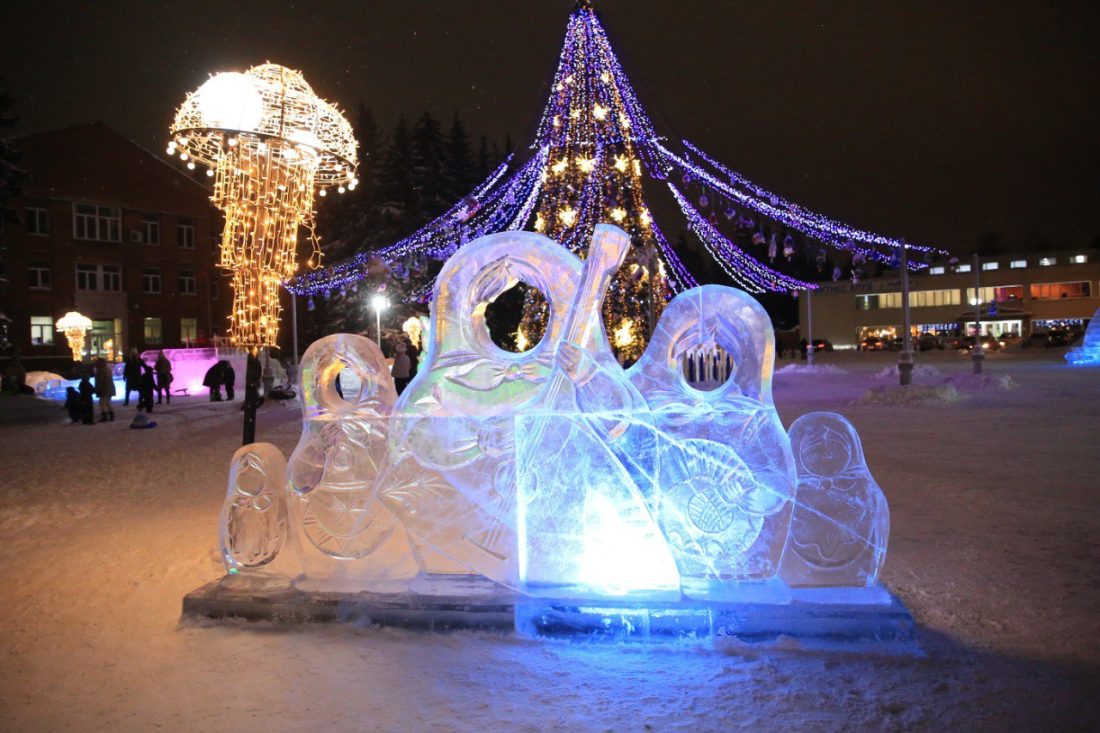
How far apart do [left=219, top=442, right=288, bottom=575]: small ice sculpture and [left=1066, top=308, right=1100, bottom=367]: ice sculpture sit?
102ft

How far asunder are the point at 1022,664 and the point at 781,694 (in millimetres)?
1333

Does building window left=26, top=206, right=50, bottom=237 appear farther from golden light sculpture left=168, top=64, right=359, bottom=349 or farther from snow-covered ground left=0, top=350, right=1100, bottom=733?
snow-covered ground left=0, top=350, right=1100, bottom=733

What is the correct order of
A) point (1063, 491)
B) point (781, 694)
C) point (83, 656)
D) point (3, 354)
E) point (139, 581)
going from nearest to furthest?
point (781, 694) < point (83, 656) < point (139, 581) < point (1063, 491) < point (3, 354)

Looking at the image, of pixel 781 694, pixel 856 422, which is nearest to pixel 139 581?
pixel 781 694

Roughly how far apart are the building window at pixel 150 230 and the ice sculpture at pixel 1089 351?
133 ft

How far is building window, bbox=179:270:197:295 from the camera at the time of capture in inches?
1466

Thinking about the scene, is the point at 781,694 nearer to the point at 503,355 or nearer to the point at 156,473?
the point at 503,355

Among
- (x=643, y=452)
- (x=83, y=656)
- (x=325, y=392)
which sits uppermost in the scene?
(x=325, y=392)

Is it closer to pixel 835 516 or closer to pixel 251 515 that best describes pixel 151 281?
pixel 251 515

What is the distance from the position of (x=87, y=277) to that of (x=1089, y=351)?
42672 millimetres

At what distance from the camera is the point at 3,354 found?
2994cm

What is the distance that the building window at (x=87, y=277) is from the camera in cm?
3381

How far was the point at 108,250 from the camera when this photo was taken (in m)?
34.8

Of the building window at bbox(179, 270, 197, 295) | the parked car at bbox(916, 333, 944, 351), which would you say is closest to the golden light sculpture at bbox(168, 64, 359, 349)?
the building window at bbox(179, 270, 197, 295)
